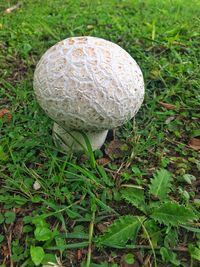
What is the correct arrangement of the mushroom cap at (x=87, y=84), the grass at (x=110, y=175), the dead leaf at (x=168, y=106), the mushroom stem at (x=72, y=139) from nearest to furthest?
the grass at (x=110, y=175), the mushroom cap at (x=87, y=84), the mushroom stem at (x=72, y=139), the dead leaf at (x=168, y=106)

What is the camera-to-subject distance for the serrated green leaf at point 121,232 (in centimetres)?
185

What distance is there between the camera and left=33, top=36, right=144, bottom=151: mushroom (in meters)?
1.99

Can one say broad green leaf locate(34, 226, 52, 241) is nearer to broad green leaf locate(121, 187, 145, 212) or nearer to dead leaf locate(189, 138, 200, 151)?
broad green leaf locate(121, 187, 145, 212)

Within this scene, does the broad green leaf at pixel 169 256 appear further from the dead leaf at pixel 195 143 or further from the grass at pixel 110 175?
the dead leaf at pixel 195 143

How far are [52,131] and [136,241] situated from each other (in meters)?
1.02

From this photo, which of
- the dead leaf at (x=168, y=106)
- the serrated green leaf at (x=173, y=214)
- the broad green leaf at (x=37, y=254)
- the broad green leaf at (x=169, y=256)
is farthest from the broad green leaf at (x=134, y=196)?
the dead leaf at (x=168, y=106)

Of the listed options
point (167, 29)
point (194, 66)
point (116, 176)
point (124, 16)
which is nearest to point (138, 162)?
point (116, 176)

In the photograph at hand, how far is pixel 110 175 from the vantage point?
2270 millimetres

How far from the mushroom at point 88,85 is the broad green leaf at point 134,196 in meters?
0.41

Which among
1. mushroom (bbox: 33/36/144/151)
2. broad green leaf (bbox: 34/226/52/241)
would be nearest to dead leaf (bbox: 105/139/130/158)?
mushroom (bbox: 33/36/144/151)

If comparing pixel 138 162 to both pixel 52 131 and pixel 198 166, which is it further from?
pixel 52 131

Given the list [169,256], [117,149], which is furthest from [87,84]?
[169,256]

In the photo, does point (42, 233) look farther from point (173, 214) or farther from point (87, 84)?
point (87, 84)

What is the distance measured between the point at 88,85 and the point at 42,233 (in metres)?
0.84
